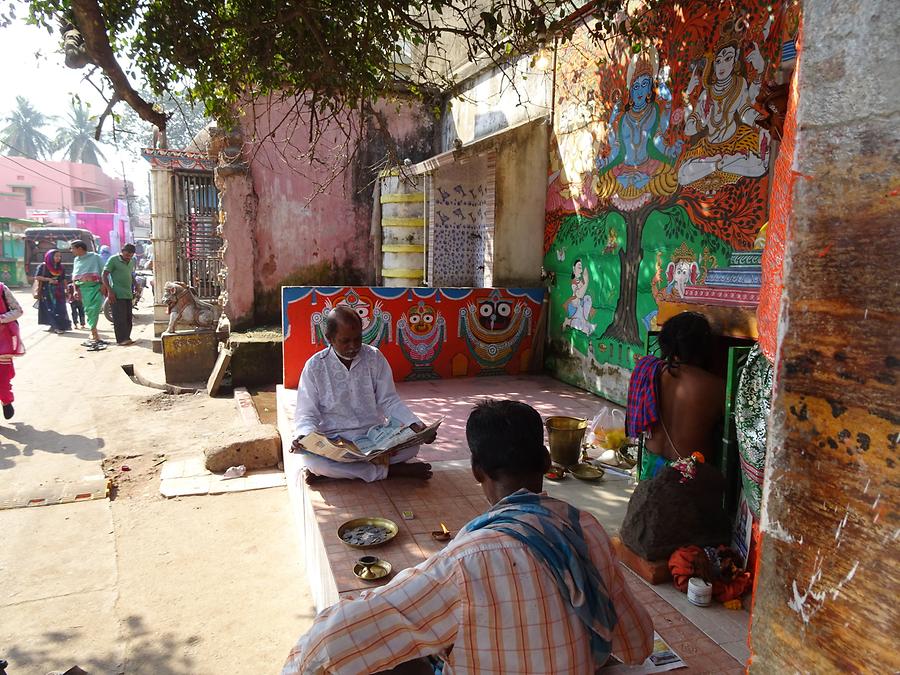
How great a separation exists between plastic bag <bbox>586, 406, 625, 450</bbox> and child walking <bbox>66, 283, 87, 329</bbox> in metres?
13.3

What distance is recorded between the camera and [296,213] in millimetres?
11172

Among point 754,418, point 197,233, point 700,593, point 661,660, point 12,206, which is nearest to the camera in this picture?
point 661,660

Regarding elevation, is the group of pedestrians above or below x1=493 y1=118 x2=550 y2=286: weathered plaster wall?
below

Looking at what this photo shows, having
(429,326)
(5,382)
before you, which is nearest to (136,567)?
(5,382)

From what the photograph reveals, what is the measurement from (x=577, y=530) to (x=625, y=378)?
5733 millimetres

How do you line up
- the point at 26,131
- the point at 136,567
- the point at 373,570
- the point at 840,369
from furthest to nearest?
the point at 26,131 → the point at 136,567 → the point at 373,570 → the point at 840,369

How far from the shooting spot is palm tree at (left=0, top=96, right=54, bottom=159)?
48000 millimetres

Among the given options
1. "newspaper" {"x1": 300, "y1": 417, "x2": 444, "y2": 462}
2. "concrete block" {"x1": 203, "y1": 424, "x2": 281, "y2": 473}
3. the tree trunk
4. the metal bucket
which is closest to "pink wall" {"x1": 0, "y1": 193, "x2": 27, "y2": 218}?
"concrete block" {"x1": 203, "y1": 424, "x2": 281, "y2": 473}

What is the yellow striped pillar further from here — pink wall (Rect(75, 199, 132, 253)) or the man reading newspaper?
pink wall (Rect(75, 199, 132, 253))

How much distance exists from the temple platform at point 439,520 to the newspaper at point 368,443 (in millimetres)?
245

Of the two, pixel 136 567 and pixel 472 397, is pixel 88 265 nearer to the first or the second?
pixel 472 397

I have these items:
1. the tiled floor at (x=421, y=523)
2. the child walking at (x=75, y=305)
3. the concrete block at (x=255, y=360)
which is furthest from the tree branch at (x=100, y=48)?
the child walking at (x=75, y=305)

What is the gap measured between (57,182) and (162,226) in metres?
34.0

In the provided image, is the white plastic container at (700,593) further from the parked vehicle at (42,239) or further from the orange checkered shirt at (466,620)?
the parked vehicle at (42,239)
